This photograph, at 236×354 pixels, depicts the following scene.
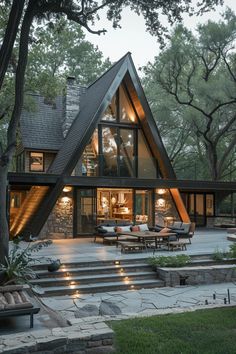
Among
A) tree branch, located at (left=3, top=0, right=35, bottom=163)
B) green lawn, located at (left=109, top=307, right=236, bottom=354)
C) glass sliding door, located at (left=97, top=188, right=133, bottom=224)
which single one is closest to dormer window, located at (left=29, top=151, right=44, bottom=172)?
glass sliding door, located at (left=97, top=188, right=133, bottom=224)

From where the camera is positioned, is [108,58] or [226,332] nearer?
[226,332]

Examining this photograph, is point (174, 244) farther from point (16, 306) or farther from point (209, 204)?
point (209, 204)

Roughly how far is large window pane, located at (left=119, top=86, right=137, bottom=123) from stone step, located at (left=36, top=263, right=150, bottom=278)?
29.1 feet

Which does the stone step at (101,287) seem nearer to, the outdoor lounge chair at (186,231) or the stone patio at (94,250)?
the stone patio at (94,250)

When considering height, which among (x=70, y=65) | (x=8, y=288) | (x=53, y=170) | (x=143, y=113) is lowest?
(x=8, y=288)

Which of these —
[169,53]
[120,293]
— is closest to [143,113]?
[169,53]

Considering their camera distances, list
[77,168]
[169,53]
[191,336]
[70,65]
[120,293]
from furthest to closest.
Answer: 1. [70,65]
2. [169,53]
3. [77,168]
4. [120,293]
5. [191,336]

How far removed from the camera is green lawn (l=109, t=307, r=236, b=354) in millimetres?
4824

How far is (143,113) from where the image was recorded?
17.7 m

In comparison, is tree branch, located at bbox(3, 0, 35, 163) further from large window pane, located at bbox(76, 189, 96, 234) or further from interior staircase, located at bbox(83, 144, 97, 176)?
large window pane, located at bbox(76, 189, 96, 234)

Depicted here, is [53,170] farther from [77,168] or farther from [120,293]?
[120,293]

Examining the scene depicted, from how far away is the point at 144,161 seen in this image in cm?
1802

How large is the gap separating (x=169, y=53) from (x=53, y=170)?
9.70m

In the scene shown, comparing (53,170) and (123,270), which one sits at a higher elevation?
(53,170)
